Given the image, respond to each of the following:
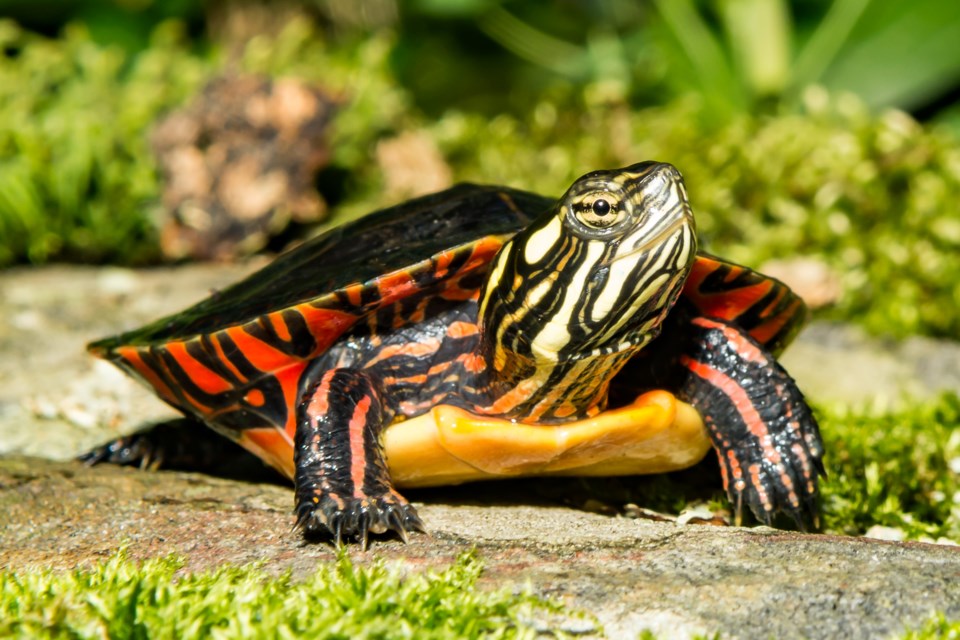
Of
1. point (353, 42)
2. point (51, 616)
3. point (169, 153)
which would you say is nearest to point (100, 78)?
point (169, 153)

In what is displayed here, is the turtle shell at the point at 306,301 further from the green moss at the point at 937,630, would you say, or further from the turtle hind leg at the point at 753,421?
the green moss at the point at 937,630

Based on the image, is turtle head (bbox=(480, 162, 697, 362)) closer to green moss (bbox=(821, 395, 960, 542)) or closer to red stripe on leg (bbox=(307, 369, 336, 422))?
red stripe on leg (bbox=(307, 369, 336, 422))

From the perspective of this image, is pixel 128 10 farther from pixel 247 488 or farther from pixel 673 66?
pixel 247 488

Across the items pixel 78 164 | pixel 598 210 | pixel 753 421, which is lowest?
pixel 753 421

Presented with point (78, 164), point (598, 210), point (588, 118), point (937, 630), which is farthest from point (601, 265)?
point (588, 118)

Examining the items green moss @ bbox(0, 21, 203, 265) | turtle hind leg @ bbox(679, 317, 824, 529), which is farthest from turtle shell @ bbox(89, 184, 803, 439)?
green moss @ bbox(0, 21, 203, 265)

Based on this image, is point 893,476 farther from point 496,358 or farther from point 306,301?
point 306,301

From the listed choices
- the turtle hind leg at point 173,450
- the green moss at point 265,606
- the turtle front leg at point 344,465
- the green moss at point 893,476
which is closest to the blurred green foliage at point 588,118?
the green moss at point 893,476
